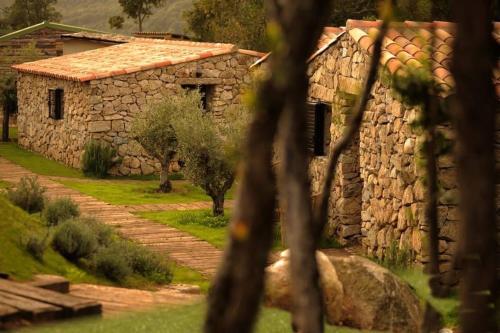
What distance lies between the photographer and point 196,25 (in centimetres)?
4494

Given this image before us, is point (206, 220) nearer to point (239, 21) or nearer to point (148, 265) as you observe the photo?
point (148, 265)

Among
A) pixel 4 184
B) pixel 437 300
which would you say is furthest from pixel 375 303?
pixel 4 184

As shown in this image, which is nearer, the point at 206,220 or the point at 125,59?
the point at 206,220

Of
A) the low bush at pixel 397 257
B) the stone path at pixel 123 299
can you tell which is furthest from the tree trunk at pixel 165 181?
the stone path at pixel 123 299

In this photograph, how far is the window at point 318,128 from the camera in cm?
1745

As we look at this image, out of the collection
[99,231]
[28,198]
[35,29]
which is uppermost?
[35,29]

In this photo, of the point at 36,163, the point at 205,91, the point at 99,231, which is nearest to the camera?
the point at 99,231

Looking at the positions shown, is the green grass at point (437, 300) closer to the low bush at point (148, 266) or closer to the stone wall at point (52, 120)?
the low bush at point (148, 266)

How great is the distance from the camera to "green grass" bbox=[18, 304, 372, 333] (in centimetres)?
778

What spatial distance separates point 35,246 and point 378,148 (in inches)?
233

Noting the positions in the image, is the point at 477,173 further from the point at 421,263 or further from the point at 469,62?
the point at 421,263

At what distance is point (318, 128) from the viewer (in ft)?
57.4

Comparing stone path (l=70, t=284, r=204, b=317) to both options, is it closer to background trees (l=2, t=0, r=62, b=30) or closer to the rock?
the rock

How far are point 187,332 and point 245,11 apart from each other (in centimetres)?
2783
